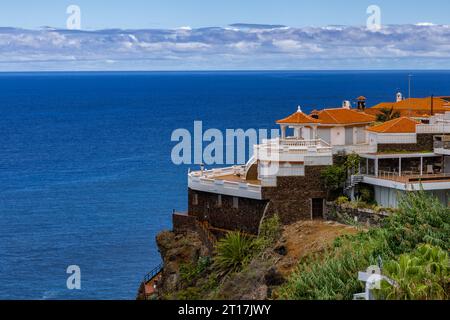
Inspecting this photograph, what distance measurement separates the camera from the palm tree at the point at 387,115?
64.5 m

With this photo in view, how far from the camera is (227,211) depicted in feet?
156

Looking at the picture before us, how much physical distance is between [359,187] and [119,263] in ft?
72.1

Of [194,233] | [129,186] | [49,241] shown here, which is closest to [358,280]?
[194,233]

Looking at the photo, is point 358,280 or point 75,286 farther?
point 75,286

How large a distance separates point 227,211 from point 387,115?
21757 mm

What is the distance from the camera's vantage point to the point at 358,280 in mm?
28406

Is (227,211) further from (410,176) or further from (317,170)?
(410,176)

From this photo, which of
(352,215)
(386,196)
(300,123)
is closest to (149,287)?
(300,123)

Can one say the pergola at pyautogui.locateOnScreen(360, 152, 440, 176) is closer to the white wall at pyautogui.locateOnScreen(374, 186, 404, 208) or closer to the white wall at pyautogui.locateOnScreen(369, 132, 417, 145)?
the white wall at pyautogui.locateOnScreen(369, 132, 417, 145)

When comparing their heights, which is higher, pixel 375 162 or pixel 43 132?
pixel 375 162

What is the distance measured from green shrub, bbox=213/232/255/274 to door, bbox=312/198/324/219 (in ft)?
11.4

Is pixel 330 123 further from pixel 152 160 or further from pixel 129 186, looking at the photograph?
pixel 152 160
